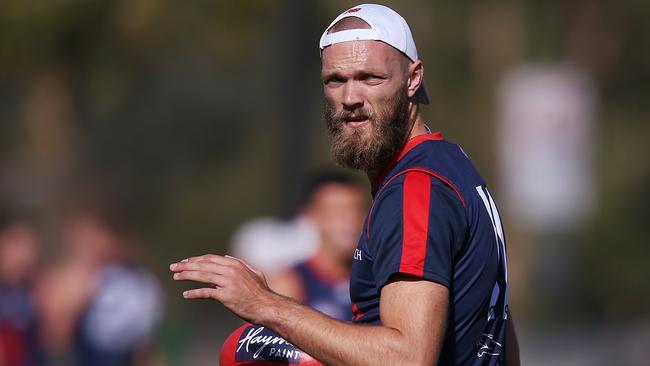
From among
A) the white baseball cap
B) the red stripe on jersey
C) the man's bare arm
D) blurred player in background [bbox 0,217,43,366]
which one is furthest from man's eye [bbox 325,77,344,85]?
blurred player in background [bbox 0,217,43,366]

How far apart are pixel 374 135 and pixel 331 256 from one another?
3.65 metres

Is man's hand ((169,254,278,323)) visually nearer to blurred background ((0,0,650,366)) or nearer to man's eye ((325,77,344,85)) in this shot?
man's eye ((325,77,344,85))

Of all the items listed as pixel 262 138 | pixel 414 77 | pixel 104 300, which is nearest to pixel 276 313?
pixel 414 77

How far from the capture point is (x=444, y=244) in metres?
4.08

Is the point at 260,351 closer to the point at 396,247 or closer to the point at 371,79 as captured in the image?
the point at 396,247

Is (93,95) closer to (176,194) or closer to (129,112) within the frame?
(129,112)

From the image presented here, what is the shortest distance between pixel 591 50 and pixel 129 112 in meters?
11.7

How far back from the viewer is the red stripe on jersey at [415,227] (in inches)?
158

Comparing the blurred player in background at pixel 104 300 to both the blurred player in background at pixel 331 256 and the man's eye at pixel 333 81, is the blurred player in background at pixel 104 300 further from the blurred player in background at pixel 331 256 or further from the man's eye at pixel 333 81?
the man's eye at pixel 333 81

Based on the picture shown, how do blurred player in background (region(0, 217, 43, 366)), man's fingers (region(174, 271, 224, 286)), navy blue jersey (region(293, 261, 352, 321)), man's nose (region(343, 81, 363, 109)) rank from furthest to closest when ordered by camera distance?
blurred player in background (region(0, 217, 43, 366)) < navy blue jersey (region(293, 261, 352, 321)) < man's nose (region(343, 81, 363, 109)) < man's fingers (region(174, 271, 224, 286))

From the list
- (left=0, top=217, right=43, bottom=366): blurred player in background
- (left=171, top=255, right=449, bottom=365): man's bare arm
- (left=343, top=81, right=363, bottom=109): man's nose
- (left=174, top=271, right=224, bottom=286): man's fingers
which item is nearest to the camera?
(left=171, top=255, right=449, bottom=365): man's bare arm

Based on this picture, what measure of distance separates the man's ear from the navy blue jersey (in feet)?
10.8

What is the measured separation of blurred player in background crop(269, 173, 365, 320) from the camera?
7.91 m

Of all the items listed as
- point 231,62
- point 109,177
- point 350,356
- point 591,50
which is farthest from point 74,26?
point 350,356
